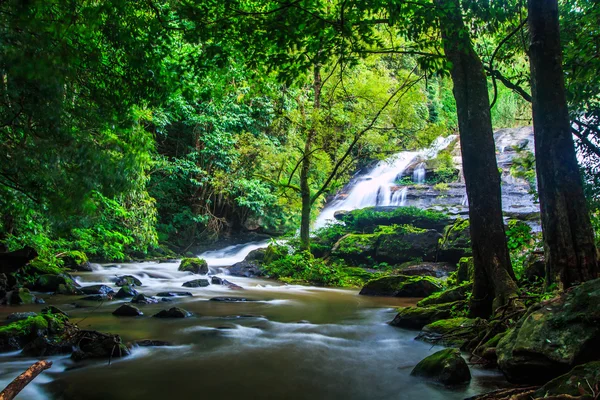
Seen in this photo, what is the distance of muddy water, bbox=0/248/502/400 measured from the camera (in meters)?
4.10

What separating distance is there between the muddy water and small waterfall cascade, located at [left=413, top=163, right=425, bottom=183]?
14.6m

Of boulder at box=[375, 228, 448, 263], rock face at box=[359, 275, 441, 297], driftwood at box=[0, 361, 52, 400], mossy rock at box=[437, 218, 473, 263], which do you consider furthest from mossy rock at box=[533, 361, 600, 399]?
boulder at box=[375, 228, 448, 263]

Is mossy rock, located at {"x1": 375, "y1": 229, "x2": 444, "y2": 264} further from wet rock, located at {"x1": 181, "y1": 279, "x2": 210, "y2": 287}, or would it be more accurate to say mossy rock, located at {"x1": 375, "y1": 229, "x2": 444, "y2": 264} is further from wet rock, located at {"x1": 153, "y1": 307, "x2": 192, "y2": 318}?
wet rock, located at {"x1": 153, "y1": 307, "x2": 192, "y2": 318}

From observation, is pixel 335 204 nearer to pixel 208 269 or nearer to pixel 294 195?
pixel 294 195

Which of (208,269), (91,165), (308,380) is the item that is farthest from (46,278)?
(308,380)

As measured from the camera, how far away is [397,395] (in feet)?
13.5

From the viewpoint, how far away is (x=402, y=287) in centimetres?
1073

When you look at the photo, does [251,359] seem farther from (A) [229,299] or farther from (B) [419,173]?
A: (B) [419,173]

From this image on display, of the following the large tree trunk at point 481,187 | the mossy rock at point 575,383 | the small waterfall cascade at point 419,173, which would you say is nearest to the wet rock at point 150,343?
the large tree trunk at point 481,187

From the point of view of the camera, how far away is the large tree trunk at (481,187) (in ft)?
19.0

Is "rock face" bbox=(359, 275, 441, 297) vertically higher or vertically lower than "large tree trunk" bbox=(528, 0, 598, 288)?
lower

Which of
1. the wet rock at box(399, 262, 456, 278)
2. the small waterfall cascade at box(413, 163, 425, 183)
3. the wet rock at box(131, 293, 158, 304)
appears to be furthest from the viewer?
Result: the small waterfall cascade at box(413, 163, 425, 183)

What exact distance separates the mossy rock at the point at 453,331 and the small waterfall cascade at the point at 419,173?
1730 centimetres

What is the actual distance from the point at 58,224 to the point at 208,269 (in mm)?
10813
